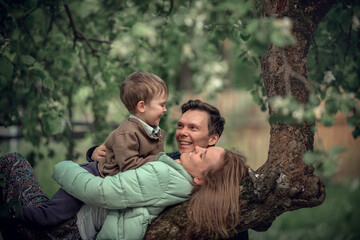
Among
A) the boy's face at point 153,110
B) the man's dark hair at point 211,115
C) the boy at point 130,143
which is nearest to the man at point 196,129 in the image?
the man's dark hair at point 211,115

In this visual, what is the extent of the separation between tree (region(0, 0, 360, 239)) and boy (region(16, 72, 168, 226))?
18.5 inches

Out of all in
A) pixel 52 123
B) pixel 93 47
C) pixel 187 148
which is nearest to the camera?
pixel 187 148

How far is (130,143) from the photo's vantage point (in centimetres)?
274

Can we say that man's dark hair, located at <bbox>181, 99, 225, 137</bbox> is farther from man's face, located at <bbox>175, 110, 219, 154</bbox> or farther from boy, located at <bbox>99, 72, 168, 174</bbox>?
boy, located at <bbox>99, 72, 168, 174</bbox>

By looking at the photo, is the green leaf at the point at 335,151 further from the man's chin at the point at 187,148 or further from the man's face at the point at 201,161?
the man's chin at the point at 187,148

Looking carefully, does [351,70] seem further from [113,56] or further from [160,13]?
[113,56]

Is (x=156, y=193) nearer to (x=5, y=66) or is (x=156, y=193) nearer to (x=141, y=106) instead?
(x=141, y=106)

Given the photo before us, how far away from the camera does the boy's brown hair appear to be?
Result: 2947mm

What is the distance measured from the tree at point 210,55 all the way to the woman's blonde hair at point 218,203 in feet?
0.21

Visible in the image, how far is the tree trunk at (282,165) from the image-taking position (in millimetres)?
2553

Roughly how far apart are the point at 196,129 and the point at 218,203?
2.70 ft

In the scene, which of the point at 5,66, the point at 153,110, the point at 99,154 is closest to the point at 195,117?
the point at 153,110

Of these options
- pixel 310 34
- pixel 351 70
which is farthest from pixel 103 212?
pixel 351 70

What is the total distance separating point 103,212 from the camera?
270 cm
